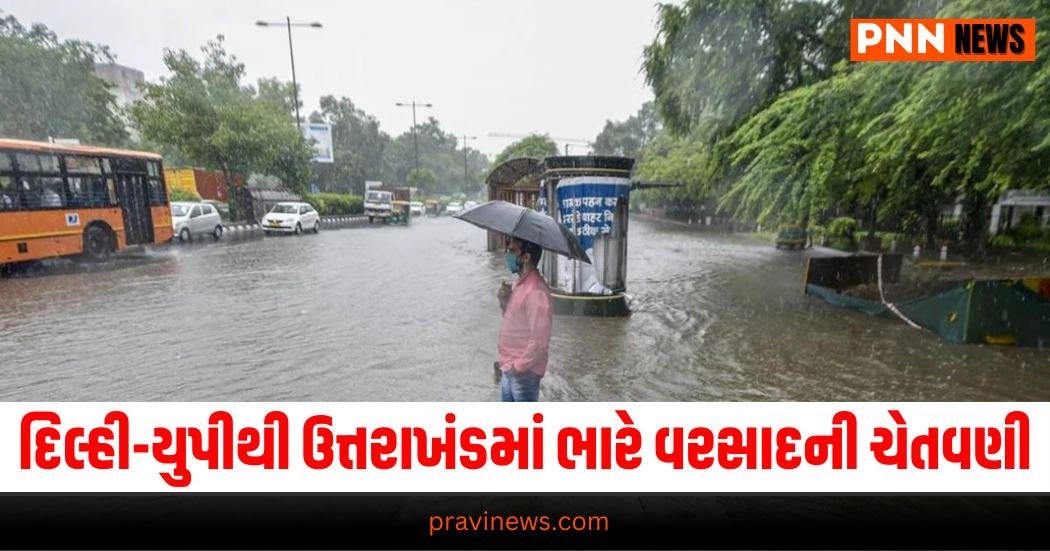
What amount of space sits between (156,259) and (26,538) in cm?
1156

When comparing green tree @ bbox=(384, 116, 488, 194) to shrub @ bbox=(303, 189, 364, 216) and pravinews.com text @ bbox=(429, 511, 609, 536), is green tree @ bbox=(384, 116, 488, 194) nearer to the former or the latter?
shrub @ bbox=(303, 189, 364, 216)

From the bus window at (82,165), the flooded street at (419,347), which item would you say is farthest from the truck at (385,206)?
the flooded street at (419,347)

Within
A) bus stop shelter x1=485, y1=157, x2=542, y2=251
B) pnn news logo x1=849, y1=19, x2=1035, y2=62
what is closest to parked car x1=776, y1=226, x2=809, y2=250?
bus stop shelter x1=485, y1=157, x2=542, y2=251

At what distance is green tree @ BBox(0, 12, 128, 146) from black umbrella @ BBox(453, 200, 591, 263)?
8.08 metres

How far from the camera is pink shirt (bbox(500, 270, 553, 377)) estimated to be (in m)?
2.48

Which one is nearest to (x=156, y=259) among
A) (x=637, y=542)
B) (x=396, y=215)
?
(x=637, y=542)

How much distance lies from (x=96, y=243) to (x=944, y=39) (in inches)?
557

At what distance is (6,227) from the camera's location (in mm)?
8852

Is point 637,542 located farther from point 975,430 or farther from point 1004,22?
point 1004,22

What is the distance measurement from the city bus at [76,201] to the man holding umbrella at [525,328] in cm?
1086

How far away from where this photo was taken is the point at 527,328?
2.58 m

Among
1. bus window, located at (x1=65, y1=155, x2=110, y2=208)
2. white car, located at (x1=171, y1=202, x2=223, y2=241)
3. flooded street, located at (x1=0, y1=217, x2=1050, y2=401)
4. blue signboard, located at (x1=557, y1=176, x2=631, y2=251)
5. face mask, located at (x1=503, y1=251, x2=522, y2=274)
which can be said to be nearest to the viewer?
face mask, located at (x1=503, y1=251, x2=522, y2=274)

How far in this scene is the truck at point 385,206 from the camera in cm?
2831

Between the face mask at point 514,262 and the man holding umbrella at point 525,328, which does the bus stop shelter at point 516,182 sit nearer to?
the face mask at point 514,262
